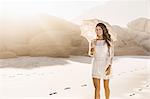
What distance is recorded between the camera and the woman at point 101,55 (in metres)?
4.02

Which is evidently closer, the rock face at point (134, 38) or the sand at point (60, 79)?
the sand at point (60, 79)

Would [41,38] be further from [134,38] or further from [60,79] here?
[134,38]

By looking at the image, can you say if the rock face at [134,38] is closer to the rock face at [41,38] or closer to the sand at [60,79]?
the rock face at [41,38]

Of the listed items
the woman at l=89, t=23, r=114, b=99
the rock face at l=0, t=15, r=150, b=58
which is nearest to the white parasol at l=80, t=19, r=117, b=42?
the woman at l=89, t=23, r=114, b=99

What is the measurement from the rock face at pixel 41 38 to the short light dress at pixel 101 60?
16.4 ft

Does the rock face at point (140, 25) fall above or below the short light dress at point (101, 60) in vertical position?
above

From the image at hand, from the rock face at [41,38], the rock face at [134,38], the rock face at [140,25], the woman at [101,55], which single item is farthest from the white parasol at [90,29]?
the rock face at [140,25]

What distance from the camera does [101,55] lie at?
4.05 meters

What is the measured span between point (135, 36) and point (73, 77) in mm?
6517

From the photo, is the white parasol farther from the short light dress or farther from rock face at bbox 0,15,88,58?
rock face at bbox 0,15,88,58

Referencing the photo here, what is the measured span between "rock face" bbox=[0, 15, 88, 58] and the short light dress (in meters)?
5.01

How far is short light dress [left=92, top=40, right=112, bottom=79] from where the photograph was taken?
401cm

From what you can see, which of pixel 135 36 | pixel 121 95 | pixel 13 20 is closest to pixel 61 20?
pixel 13 20

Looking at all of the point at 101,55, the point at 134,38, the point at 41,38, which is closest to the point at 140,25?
the point at 134,38
